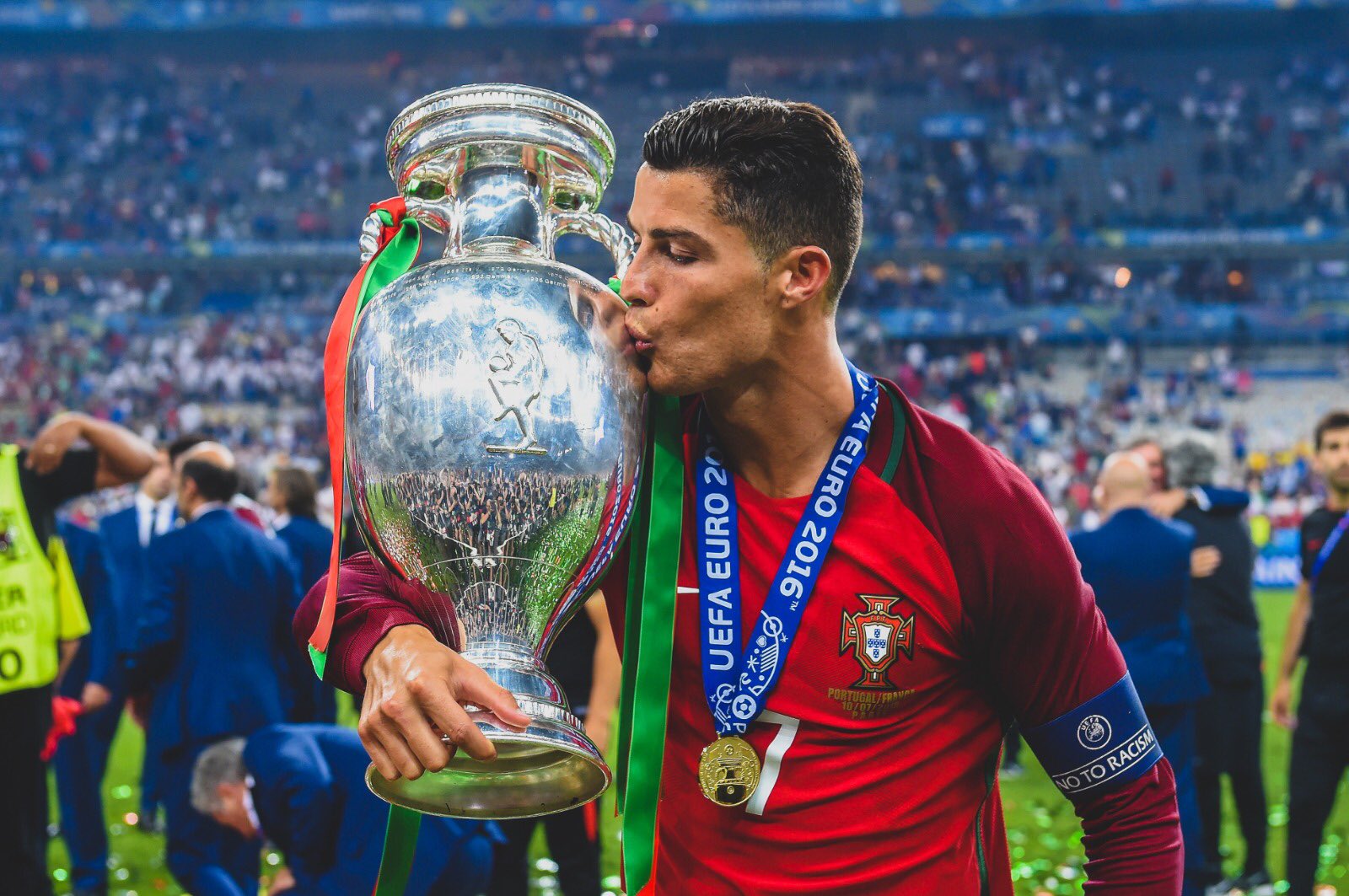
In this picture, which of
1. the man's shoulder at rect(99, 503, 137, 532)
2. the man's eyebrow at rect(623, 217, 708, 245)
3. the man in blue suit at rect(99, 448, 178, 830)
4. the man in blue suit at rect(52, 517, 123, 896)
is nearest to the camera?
the man's eyebrow at rect(623, 217, 708, 245)

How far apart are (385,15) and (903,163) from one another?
14.1m

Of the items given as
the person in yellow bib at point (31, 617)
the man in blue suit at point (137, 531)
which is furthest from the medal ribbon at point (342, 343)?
the man in blue suit at point (137, 531)

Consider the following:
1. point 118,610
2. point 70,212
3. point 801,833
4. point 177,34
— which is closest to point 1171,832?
point 801,833

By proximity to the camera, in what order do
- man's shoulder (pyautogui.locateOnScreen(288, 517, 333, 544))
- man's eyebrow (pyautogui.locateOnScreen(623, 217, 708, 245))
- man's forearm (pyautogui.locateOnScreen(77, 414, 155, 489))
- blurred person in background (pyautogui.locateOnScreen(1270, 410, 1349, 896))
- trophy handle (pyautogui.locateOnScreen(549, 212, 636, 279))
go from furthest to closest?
man's shoulder (pyautogui.locateOnScreen(288, 517, 333, 544)) → blurred person in background (pyautogui.locateOnScreen(1270, 410, 1349, 896)) → man's forearm (pyautogui.locateOnScreen(77, 414, 155, 489)) → trophy handle (pyautogui.locateOnScreen(549, 212, 636, 279)) → man's eyebrow (pyautogui.locateOnScreen(623, 217, 708, 245))

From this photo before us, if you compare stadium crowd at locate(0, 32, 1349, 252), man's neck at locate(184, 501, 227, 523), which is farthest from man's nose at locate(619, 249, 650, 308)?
stadium crowd at locate(0, 32, 1349, 252)

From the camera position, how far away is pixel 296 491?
6.06 metres

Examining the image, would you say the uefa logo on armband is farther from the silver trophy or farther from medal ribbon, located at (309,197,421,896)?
medal ribbon, located at (309,197,421,896)

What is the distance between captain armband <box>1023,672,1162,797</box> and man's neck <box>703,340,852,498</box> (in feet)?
1.61

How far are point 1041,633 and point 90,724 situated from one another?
509 centimetres

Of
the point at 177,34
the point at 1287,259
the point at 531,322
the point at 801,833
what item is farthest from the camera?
the point at 177,34

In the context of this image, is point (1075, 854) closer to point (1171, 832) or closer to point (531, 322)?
point (1171, 832)

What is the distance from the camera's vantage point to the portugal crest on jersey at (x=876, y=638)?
177 cm

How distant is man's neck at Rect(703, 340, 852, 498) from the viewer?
73.6 inches

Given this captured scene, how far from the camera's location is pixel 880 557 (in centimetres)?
182
